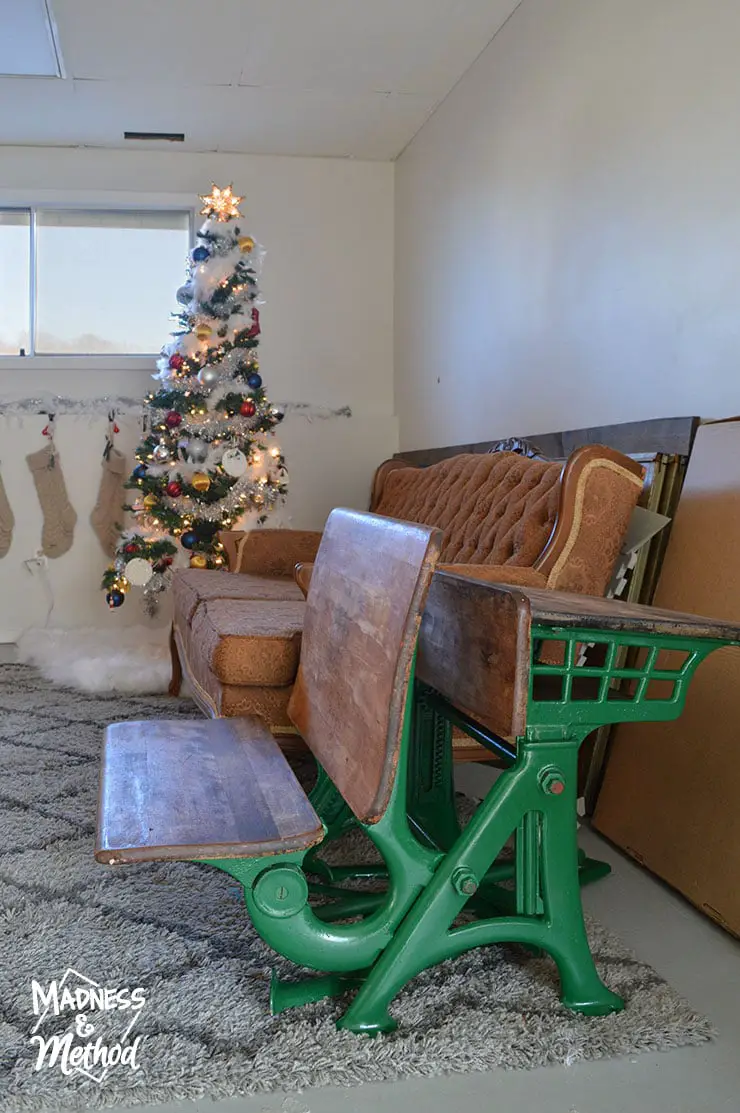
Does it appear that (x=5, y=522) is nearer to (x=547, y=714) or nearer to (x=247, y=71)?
(x=247, y=71)

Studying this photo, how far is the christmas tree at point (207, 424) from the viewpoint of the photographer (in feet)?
15.3

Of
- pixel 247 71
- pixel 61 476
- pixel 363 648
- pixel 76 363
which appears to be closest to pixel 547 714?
pixel 363 648

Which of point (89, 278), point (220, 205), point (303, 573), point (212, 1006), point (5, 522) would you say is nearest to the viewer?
point (212, 1006)

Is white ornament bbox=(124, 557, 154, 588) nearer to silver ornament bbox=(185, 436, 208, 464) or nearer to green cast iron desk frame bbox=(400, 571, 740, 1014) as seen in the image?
silver ornament bbox=(185, 436, 208, 464)

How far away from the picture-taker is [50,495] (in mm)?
5348

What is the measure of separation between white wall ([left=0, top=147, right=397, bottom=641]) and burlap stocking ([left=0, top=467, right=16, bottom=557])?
42mm

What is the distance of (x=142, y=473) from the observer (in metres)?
4.68

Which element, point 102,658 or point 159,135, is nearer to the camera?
point 102,658

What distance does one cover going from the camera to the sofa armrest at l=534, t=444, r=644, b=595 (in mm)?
2311

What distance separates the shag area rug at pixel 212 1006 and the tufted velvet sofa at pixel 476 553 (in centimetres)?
47

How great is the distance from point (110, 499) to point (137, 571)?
0.97 m

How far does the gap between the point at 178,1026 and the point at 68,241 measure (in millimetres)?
4821
